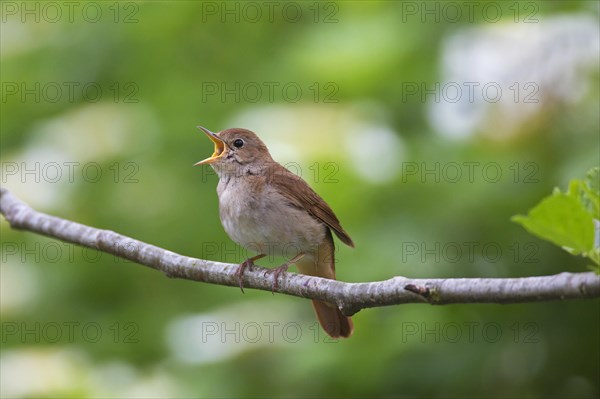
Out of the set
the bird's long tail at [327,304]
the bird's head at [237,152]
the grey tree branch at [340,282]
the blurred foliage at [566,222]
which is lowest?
the bird's long tail at [327,304]

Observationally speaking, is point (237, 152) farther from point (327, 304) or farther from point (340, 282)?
point (340, 282)

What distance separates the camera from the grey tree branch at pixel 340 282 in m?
2.20

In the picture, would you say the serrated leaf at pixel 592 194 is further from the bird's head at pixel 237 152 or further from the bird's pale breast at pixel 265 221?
the bird's head at pixel 237 152

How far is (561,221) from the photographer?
2.00m

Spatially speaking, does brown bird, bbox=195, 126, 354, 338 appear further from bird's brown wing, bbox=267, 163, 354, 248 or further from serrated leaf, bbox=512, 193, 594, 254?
serrated leaf, bbox=512, 193, 594, 254

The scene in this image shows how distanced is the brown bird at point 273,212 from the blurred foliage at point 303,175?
134 mm

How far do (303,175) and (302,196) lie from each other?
174 millimetres

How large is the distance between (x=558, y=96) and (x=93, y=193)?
332cm

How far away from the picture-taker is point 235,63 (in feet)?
22.1

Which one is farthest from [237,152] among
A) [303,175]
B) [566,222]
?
[566,222]

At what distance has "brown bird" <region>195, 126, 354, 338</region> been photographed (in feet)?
16.4

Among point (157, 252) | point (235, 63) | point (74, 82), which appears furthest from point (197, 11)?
point (157, 252)

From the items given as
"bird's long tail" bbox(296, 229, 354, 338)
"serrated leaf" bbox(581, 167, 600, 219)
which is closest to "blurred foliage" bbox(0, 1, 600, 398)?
"bird's long tail" bbox(296, 229, 354, 338)

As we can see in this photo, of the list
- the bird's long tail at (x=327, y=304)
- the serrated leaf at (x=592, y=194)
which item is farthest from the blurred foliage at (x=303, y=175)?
the serrated leaf at (x=592, y=194)
